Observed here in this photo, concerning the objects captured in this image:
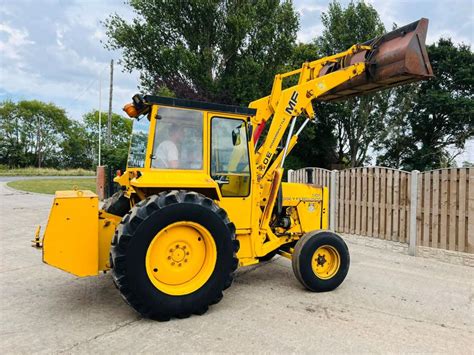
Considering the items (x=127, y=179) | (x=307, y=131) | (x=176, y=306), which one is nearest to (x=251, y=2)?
(x=307, y=131)

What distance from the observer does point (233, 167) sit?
4.32 meters

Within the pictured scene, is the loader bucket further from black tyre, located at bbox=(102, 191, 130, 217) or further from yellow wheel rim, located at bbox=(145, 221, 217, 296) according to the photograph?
black tyre, located at bbox=(102, 191, 130, 217)

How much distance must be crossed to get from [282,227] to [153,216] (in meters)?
2.13

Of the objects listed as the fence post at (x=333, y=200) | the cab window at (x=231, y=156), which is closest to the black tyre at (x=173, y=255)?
the cab window at (x=231, y=156)

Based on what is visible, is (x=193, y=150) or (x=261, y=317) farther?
(x=193, y=150)

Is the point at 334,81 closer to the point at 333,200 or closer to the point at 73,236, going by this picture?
the point at 73,236

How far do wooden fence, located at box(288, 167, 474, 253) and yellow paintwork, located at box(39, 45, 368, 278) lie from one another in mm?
721

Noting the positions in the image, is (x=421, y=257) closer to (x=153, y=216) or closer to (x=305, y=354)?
(x=305, y=354)

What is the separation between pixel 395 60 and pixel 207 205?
3124mm

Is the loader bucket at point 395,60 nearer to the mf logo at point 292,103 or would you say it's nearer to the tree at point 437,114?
the mf logo at point 292,103

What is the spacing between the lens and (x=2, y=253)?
6.23m

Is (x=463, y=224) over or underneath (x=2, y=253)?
over

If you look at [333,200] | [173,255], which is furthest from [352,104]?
[173,255]

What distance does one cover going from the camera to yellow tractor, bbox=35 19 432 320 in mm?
3545
